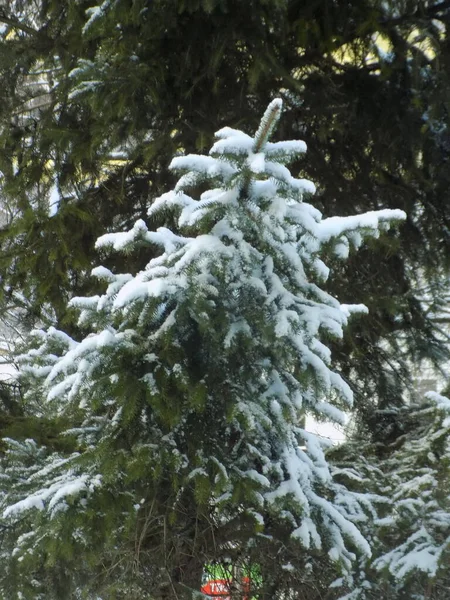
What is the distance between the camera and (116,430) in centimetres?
295

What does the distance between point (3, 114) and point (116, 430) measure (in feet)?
9.89

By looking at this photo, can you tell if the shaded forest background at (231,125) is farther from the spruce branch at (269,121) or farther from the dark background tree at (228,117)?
the spruce branch at (269,121)

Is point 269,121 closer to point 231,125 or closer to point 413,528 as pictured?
point 231,125

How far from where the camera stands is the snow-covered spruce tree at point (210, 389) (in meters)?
2.29

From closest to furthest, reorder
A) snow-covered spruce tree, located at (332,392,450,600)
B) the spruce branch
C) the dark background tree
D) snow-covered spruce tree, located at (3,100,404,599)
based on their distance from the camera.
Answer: the spruce branch < snow-covered spruce tree, located at (3,100,404,599) < snow-covered spruce tree, located at (332,392,450,600) < the dark background tree

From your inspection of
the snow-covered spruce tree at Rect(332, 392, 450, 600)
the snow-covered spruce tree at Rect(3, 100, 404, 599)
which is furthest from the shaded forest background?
the snow-covered spruce tree at Rect(3, 100, 404, 599)

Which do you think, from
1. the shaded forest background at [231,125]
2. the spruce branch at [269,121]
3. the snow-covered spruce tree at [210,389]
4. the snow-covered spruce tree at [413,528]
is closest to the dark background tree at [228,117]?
the shaded forest background at [231,125]

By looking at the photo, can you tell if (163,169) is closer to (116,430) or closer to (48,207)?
(48,207)

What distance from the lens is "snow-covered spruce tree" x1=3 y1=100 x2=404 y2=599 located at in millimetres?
2293

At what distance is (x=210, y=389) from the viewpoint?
9.34 ft

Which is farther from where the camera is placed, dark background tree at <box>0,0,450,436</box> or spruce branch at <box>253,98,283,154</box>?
dark background tree at <box>0,0,450,436</box>

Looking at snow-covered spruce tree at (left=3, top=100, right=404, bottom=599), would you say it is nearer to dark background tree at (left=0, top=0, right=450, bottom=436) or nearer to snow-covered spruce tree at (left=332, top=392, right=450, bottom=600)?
snow-covered spruce tree at (left=332, top=392, right=450, bottom=600)

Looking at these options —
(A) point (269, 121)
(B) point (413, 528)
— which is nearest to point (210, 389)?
(A) point (269, 121)

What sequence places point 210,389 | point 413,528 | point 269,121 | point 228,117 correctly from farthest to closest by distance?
point 228,117, point 413,528, point 210,389, point 269,121
